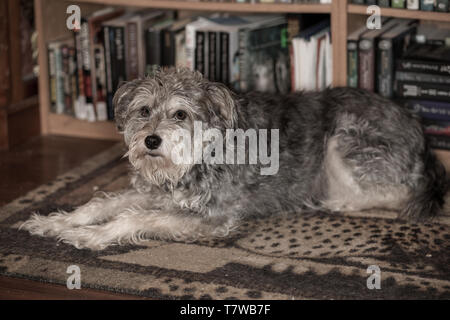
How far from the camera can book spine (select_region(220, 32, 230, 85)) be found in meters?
4.35

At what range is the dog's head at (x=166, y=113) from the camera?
310 cm

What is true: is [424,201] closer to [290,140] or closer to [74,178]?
[290,140]

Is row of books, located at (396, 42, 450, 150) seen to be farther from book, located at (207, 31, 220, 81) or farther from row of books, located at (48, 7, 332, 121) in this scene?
book, located at (207, 31, 220, 81)

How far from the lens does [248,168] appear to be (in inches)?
136

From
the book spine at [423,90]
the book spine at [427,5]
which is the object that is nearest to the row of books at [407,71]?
the book spine at [423,90]

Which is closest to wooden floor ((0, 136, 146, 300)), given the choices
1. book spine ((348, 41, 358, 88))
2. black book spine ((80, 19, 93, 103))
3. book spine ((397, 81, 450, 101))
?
black book spine ((80, 19, 93, 103))

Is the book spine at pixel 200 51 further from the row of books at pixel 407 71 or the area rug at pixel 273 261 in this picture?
the area rug at pixel 273 261

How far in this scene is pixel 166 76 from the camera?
10.7 ft

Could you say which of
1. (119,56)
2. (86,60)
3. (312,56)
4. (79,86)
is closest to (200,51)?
(119,56)

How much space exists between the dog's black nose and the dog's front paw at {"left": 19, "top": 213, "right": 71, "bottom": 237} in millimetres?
Answer: 662

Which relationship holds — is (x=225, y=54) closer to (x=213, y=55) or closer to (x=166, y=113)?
(x=213, y=55)

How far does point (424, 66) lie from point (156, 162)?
176cm

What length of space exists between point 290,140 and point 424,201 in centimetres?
75
